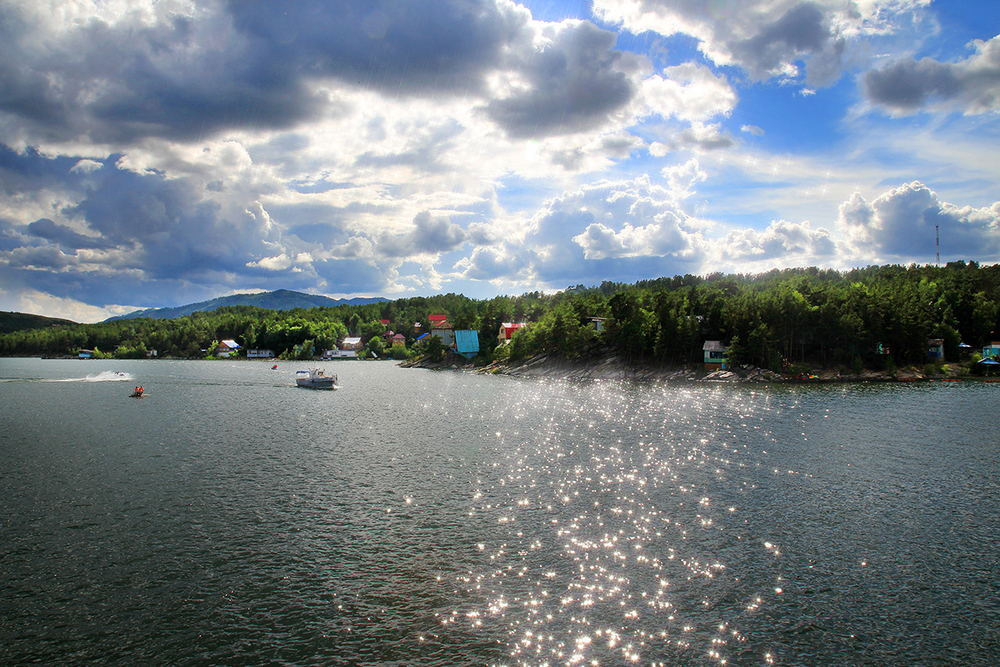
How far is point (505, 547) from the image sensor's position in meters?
24.3

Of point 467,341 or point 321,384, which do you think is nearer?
point 321,384

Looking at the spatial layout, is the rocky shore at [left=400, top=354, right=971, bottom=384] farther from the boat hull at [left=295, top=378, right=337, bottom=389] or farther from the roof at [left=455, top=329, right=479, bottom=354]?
the boat hull at [left=295, top=378, right=337, bottom=389]

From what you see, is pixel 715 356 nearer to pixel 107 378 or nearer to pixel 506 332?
pixel 506 332

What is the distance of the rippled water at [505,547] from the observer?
675 inches

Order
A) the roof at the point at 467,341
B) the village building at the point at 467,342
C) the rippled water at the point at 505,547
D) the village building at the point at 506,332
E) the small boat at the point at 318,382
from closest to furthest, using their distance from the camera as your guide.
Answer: the rippled water at the point at 505,547 < the small boat at the point at 318,382 < the village building at the point at 506,332 < the village building at the point at 467,342 < the roof at the point at 467,341

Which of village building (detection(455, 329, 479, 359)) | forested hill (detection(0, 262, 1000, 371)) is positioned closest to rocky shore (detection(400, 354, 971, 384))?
forested hill (detection(0, 262, 1000, 371))

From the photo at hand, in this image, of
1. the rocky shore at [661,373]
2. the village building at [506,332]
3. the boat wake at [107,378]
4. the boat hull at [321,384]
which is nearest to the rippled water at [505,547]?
the boat hull at [321,384]

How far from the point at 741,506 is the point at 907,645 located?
42.8 ft

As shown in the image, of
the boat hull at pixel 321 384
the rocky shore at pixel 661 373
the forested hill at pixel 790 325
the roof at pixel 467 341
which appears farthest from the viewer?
the roof at pixel 467 341

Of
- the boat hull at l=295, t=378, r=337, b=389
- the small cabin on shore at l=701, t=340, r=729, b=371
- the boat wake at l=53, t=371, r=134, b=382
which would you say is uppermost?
the small cabin on shore at l=701, t=340, r=729, b=371

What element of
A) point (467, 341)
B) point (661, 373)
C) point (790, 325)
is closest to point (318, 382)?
point (467, 341)

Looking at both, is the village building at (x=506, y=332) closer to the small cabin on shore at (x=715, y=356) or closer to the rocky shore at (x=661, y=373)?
the rocky shore at (x=661, y=373)

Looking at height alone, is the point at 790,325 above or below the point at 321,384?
above

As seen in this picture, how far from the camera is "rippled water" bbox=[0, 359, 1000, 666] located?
17141mm
